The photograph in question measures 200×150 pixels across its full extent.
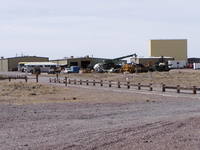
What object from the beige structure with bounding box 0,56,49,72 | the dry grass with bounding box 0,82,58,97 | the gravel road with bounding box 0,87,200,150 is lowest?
the dry grass with bounding box 0,82,58,97

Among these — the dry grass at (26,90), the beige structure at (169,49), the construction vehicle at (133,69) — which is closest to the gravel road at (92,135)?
the dry grass at (26,90)

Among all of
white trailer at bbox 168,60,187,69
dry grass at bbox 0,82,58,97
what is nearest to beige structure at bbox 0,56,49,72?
white trailer at bbox 168,60,187,69

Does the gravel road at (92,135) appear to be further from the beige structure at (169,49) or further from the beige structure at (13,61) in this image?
the beige structure at (13,61)

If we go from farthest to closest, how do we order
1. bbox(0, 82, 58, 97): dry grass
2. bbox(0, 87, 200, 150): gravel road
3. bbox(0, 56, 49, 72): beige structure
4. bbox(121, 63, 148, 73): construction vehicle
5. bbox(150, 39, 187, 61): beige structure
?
bbox(0, 56, 49, 72): beige structure, bbox(150, 39, 187, 61): beige structure, bbox(121, 63, 148, 73): construction vehicle, bbox(0, 82, 58, 97): dry grass, bbox(0, 87, 200, 150): gravel road

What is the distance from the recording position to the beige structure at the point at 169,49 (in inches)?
5778

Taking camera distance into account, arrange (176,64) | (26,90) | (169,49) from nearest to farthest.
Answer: (26,90), (176,64), (169,49)

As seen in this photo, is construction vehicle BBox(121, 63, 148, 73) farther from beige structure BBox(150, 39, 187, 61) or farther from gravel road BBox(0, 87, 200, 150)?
gravel road BBox(0, 87, 200, 150)

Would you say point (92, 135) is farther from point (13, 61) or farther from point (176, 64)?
point (13, 61)

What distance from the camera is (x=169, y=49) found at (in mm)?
149625

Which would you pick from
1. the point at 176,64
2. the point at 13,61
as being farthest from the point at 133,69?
the point at 13,61

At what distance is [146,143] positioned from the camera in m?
11.8

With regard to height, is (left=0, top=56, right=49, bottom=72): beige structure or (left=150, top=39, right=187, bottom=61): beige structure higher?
(left=150, top=39, right=187, bottom=61): beige structure

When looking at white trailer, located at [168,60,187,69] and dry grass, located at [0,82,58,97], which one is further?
white trailer, located at [168,60,187,69]

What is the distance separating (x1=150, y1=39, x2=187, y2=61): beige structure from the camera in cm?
14675
